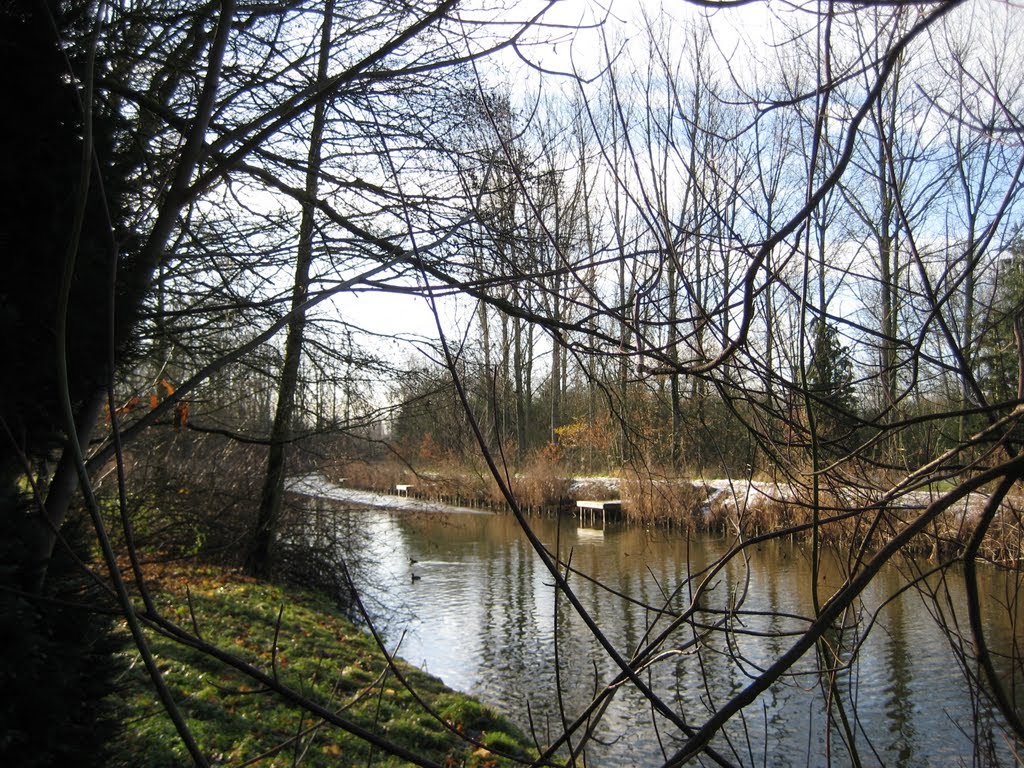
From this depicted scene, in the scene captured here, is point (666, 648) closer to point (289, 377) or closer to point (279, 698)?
point (279, 698)

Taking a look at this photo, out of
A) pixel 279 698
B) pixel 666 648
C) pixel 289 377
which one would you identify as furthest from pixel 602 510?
pixel 279 698

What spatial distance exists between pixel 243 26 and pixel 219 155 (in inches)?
26.0

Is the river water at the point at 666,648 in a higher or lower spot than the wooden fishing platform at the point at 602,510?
lower

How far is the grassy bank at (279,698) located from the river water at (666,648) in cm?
62

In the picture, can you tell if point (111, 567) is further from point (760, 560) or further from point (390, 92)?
point (760, 560)

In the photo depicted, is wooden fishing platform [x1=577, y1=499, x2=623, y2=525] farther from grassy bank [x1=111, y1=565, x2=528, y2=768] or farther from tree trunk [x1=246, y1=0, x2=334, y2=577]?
grassy bank [x1=111, y1=565, x2=528, y2=768]

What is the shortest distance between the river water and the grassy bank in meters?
0.62

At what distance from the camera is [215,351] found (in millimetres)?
5152

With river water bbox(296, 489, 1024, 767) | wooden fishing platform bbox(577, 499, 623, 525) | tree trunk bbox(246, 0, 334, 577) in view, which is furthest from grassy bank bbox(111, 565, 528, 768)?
wooden fishing platform bbox(577, 499, 623, 525)

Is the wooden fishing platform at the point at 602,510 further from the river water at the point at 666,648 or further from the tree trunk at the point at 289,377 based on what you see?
the tree trunk at the point at 289,377

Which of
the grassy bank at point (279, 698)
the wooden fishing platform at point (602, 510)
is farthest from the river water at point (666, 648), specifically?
the wooden fishing platform at point (602, 510)

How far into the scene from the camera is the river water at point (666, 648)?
272 inches

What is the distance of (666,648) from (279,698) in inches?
223

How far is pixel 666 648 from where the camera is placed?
10.7m
